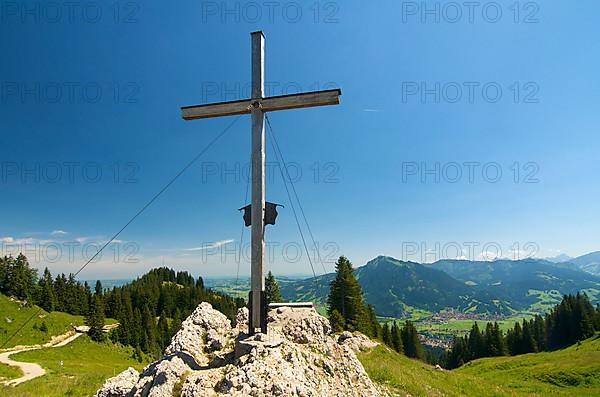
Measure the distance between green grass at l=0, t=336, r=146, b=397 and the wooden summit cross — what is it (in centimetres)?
1144

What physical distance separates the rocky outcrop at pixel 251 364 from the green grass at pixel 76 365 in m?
9.33

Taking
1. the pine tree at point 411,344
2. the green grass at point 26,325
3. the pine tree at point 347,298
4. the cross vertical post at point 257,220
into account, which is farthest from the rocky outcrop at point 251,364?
the pine tree at point 411,344

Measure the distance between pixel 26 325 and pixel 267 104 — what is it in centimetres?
7066

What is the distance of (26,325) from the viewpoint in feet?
193

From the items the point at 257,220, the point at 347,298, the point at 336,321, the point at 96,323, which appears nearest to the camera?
the point at 257,220

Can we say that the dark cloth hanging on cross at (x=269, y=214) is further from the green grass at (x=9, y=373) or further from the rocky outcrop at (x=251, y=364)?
the green grass at (x=9, y=373)

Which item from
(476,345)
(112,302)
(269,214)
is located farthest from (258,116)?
(476,345)

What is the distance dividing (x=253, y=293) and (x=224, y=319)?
7.78 feet

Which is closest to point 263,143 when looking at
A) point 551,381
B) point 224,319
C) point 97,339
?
point 224,319

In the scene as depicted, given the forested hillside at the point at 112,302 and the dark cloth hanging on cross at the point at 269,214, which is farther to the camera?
the forested hillside at the point at 112,302

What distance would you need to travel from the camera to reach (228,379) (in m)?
6.45

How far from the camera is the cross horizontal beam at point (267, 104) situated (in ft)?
28.2

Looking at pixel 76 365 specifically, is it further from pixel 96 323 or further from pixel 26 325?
pixel 26 325

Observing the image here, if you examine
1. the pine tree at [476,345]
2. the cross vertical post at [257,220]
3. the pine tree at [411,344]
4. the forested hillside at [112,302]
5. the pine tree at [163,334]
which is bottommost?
the pine tree at [476,345]
